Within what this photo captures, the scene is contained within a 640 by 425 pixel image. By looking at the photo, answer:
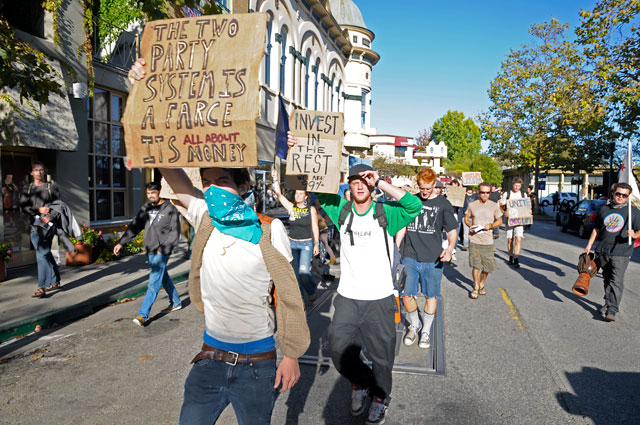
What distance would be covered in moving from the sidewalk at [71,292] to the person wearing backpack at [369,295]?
4493 millimetres

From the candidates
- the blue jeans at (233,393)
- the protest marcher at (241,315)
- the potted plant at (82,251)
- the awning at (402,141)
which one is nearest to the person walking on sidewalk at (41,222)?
the potted plant at (82,251)

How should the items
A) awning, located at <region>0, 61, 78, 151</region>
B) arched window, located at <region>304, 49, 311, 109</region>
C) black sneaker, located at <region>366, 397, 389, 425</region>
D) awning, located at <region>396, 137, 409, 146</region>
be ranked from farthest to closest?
1. awning, located at <region>396, 137, 409, 146</region>
2. arched window, located at <region>304, 49, 311, 109</region>
3. awning, located at <region>0, 61, 78, 151</region>
4. black sneaker, located at <region>366, 397, 389, 425</region>

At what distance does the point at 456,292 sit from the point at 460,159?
2642 inches

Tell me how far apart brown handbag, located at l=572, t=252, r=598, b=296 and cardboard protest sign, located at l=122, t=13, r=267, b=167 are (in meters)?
5.99

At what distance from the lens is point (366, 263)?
12.6 ft

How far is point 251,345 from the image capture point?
2.39 metres

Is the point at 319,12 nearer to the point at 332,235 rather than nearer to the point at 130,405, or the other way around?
the point at 332,235

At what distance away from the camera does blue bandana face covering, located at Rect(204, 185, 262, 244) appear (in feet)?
7.72

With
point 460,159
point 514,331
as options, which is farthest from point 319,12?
point 460,159

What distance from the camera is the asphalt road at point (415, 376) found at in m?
3.92

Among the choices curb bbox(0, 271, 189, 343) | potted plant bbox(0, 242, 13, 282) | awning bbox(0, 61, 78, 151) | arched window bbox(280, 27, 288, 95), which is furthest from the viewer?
arched window bbox(280, 27, 288, 95)

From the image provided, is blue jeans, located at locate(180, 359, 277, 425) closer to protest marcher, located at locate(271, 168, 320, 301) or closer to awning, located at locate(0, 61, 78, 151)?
protest marcher, located at locate(271, 168, 320, 301)

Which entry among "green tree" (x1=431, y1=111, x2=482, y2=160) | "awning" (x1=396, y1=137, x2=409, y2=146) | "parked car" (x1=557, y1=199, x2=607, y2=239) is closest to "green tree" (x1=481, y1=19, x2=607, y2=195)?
"parked car" (x1=557, y1=199, x2=607, y2=239)

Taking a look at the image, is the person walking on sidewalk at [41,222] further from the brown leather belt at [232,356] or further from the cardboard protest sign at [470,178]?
the cardboard protest sign at [470,178]
